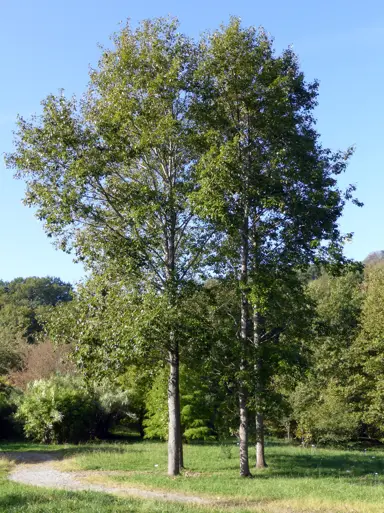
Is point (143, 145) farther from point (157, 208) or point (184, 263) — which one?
point (184, 263)

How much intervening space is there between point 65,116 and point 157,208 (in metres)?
3.93

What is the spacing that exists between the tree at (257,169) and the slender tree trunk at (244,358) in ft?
0.09

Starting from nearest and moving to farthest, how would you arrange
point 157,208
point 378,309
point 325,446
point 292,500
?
point 292,500 < point 157,208 < point 325,446 < point 378,309

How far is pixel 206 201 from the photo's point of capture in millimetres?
13859

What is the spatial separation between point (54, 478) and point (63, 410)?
11.5 metres

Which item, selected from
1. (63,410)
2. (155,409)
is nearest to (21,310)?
(63,410)

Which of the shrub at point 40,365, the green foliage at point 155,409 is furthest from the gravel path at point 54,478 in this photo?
the shrub at point 40,365

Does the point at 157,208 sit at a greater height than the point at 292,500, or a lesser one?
greater

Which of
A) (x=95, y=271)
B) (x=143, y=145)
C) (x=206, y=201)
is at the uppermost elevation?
(x=143, y=145)

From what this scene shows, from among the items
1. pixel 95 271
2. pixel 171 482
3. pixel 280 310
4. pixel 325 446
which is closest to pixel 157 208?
Answer: pixel 95 271

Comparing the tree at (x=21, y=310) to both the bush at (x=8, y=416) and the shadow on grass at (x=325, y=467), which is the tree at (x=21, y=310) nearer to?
the bush at (x=8, y=416)

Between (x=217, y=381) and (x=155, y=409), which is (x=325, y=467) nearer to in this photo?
(x=217, y=381)

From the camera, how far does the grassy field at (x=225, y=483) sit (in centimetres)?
996

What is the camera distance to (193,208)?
1470 cm
